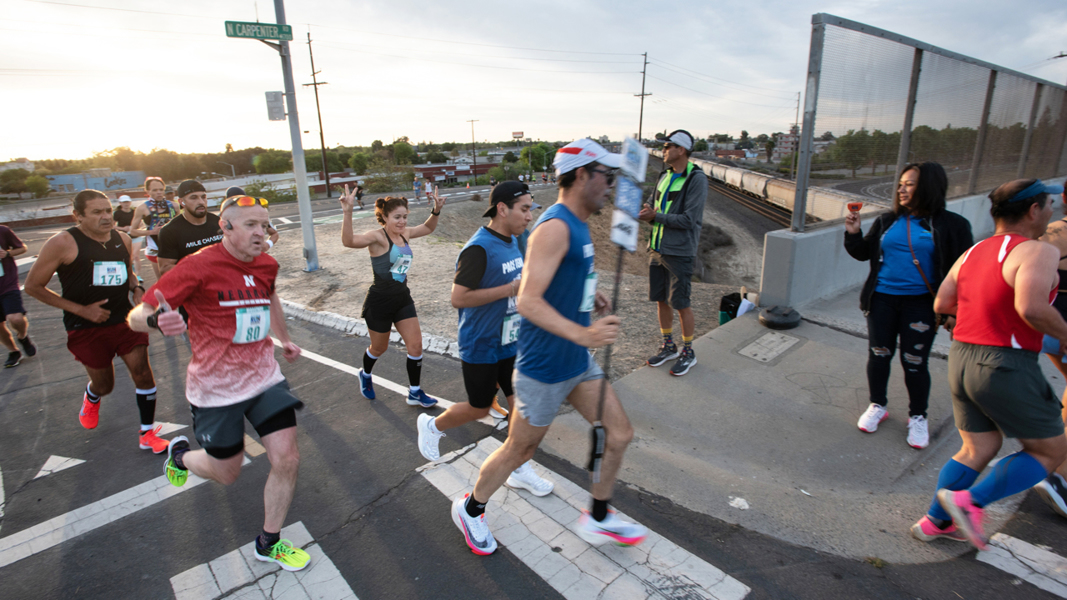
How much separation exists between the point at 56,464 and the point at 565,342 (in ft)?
14.0

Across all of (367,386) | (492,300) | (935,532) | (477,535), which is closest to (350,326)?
(367,386)

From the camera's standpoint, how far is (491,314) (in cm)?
323

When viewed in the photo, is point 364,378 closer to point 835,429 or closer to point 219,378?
point 219,378

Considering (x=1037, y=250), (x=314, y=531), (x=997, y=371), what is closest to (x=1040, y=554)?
(x=997, y=371)

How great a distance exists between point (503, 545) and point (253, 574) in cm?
133

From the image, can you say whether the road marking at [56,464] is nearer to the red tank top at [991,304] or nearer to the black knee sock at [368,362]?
the black knee sock at [368,362]

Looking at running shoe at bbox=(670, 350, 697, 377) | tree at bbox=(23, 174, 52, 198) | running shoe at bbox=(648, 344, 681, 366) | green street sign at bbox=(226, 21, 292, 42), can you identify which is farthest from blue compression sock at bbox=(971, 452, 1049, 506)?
tree at bbox=(23, 174, 52, 198)

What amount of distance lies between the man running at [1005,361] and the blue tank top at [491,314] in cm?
241

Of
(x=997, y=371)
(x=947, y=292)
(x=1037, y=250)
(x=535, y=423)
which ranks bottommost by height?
(x=535, y=423)

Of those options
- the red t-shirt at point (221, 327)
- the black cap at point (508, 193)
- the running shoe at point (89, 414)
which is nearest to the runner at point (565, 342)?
the black cap at point (508, 193)

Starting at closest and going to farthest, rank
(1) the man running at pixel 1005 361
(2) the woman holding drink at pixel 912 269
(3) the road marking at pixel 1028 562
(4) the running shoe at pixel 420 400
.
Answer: (1) the man running at pixel 1005 361, (3) the road marking at pixel 1028 562, (2) the woman holding drink at pixel 912 269, (4) the running shoe at pixel 420 400

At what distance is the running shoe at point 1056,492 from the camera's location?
Result: 2814 mm

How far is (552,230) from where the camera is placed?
2240 mm

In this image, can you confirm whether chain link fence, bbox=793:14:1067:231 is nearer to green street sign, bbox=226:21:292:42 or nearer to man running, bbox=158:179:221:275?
man running, bbox=158:179:221:275
